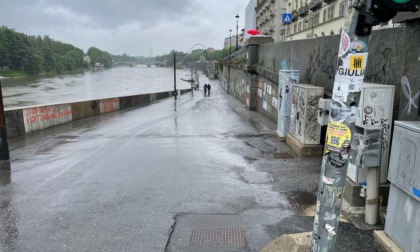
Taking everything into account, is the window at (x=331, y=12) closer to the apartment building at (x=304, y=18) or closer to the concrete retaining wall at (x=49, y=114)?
the apartment building at (x=304, y=18)

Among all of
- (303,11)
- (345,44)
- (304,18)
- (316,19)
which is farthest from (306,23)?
(345,44)

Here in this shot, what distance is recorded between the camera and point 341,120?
9.29ft

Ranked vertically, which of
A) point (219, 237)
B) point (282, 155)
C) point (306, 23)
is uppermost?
→ point (306, 23)

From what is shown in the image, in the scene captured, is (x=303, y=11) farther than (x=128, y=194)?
Yes

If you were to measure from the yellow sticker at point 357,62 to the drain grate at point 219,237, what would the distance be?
117 inches

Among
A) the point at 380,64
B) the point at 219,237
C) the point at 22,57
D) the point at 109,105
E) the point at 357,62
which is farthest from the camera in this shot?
the point at 22,57

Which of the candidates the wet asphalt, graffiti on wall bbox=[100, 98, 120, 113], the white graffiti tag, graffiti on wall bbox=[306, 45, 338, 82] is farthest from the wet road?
graffiti on wall bbox=[100, 98, 120, 113]

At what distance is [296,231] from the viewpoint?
17.0ft

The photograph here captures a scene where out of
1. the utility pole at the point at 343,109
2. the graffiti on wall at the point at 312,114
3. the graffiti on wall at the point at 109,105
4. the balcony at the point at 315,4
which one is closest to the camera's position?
the utility pole at the point at 343,109

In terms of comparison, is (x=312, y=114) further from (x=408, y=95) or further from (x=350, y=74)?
(x=350, y=74)

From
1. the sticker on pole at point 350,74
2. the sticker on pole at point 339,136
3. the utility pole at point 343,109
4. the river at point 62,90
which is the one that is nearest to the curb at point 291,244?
the utility pole at point 343,109

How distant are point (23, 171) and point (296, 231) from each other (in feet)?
22.8

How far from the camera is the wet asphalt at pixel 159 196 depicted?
500cm

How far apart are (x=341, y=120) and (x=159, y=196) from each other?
4621 mm
